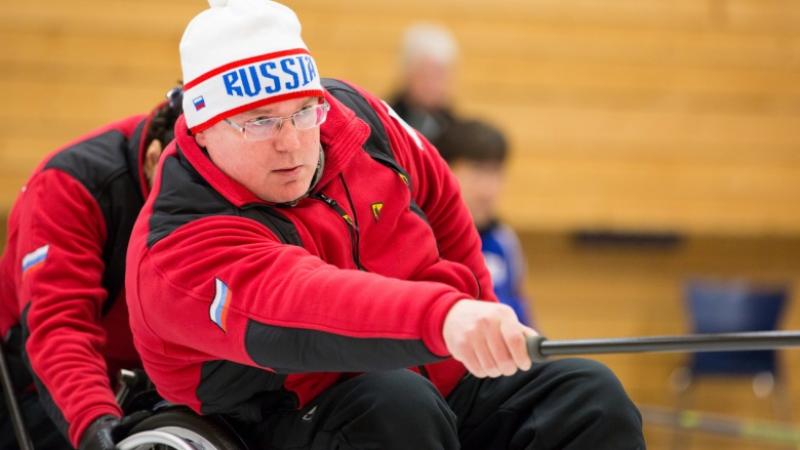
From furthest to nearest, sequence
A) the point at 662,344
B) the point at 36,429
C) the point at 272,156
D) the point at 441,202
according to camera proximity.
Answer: the point at 36,429 → the point at 441,202 → the point at 272,156 → the point at 662,344

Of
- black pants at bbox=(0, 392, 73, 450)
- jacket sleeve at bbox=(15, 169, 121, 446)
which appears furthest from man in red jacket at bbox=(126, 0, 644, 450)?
black pants at bbox=(0, 392, 73, 450)

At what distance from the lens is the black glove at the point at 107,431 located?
2.00 metres

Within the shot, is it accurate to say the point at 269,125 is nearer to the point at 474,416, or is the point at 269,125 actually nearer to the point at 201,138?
the point at 201,138

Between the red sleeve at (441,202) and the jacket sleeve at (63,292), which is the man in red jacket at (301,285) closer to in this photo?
the red sleeve at (441,202)

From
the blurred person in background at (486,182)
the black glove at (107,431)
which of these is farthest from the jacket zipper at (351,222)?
the blurred person in background at (486,182)

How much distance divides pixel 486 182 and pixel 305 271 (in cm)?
219

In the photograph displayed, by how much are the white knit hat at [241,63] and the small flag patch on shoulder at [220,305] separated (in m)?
0.30

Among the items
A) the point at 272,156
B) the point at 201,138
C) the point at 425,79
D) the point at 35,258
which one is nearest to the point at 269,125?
the point at 272,156

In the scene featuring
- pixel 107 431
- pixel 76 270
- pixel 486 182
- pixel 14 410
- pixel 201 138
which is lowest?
pixel 486 182

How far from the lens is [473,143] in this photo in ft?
12.5

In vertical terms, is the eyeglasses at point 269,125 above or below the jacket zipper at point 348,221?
above

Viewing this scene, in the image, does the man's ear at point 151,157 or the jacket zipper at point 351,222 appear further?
the man's ear at point 151,157

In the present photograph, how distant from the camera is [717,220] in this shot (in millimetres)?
5652

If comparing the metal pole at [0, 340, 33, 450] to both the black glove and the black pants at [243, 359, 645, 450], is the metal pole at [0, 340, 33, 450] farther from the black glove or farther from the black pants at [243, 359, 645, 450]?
the black pants at [243, 359, 645, 450]
